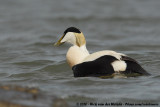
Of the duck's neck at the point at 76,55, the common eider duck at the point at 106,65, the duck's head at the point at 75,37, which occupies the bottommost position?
the common eider duck at the point at 106,65

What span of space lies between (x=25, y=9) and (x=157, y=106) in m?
13.4

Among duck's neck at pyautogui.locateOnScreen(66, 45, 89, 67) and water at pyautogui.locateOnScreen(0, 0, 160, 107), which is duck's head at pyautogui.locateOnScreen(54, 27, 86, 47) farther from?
water at pyautogui.locateOnScreen(0, 0, 160, 107)

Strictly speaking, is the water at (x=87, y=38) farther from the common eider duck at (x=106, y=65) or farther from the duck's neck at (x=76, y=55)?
the duck's neck at (x=76, y=55)

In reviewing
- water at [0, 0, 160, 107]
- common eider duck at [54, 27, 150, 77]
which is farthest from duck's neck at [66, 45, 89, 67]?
water at [0, 0, 160, 107]

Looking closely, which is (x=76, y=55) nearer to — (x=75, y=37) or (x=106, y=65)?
(x=75, y=37)

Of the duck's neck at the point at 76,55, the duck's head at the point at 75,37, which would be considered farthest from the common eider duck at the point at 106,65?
the duck's head at the point at 75,37

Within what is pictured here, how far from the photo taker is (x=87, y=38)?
46.5ft

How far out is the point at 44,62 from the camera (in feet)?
33.8

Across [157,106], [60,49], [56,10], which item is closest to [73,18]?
[56,10]

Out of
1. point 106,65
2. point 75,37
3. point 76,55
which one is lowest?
point 106,65

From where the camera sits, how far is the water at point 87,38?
7.22 m

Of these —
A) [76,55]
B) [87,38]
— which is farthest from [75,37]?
[87,38]

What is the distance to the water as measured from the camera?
7.22 m

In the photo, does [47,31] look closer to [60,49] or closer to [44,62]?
[60,49]
